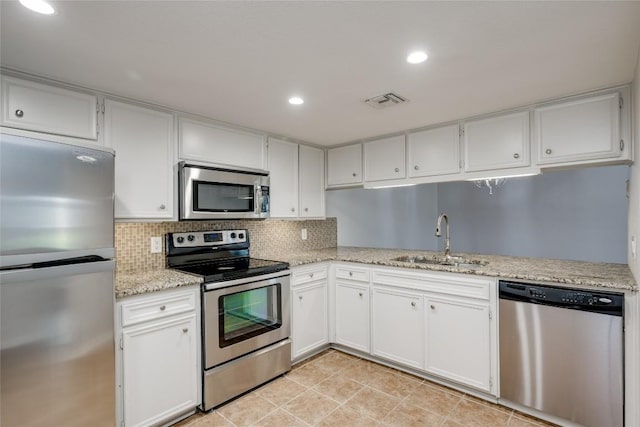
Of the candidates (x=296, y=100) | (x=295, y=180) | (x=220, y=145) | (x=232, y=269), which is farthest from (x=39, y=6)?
(x=295, y=180)

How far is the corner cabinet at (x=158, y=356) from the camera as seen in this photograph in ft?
6.24

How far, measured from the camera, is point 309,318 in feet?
10.0

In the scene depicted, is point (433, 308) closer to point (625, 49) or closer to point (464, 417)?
point (464, 417)

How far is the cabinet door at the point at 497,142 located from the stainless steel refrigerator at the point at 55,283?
2595 mm

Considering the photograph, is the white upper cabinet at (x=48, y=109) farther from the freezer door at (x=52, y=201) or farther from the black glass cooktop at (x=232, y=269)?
the black glass cooktop at (x=232, y=269)

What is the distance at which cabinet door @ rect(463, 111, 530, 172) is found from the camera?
2.46m

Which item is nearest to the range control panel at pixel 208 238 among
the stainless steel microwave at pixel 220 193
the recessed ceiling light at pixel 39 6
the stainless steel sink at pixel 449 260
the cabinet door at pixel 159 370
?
the stainless steel microwave at pixel 220 193

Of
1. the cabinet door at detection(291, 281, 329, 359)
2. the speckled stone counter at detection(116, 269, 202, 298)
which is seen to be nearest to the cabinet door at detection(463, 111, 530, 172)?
the cabinet door at detection(291, 281, 329, 359)

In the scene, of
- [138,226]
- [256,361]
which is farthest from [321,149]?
[256,361]

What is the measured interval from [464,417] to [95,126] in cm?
307

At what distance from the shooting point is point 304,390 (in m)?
2.51

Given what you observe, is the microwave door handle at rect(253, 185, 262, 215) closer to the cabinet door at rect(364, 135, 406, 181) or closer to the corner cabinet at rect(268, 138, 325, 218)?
the corner cabinet at rect(268, 138, 325, 218)

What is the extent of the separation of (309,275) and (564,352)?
194 cm

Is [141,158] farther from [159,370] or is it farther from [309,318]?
[309,318]
